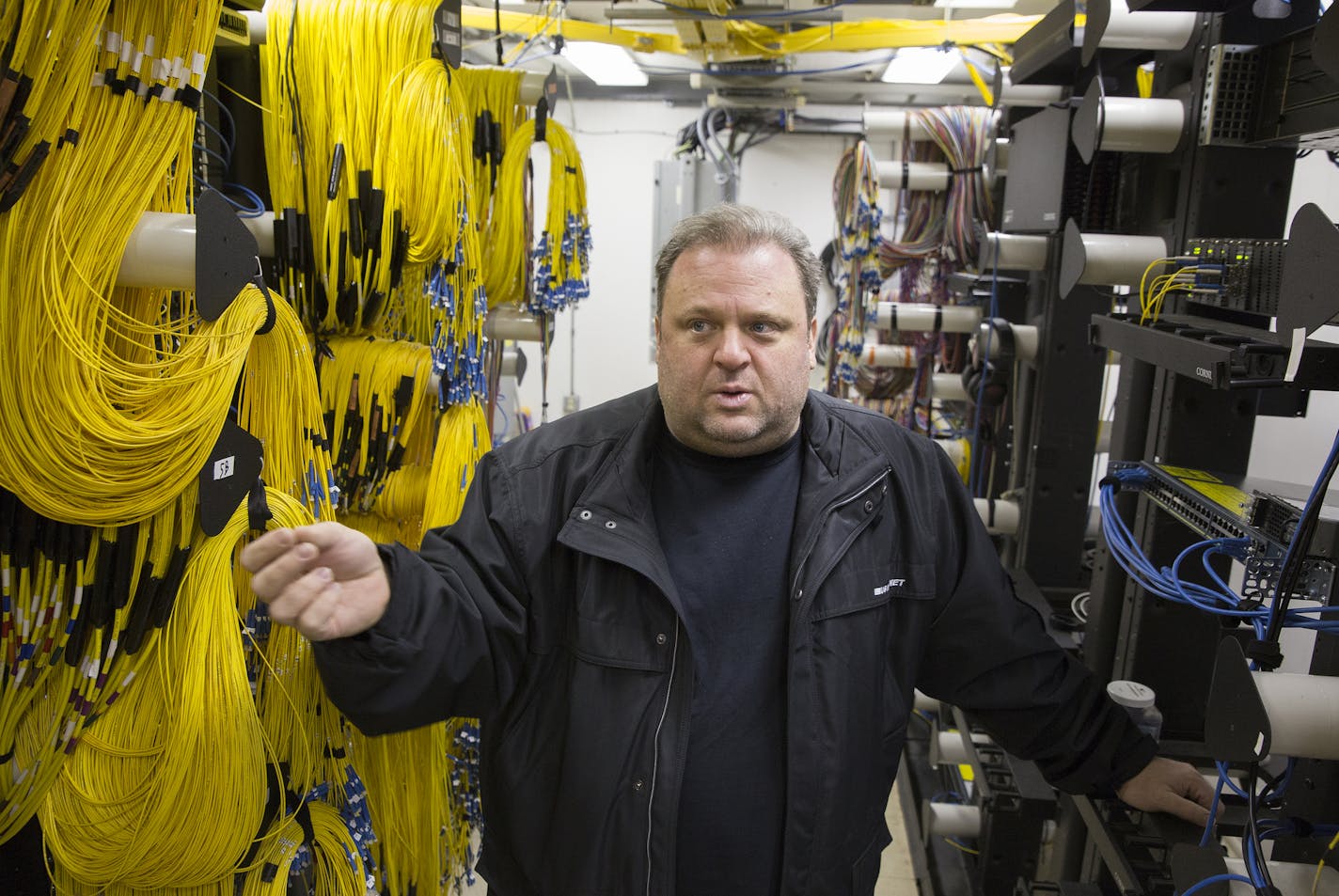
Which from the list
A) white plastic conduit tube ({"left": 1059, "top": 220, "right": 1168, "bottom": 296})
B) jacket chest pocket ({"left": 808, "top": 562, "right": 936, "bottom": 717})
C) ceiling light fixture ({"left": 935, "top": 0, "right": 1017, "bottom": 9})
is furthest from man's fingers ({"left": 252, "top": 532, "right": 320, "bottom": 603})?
ceiling light fixture ({"left": 935, "top": 0, "right": 1017, "bottom": 9})

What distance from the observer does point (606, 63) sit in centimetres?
560

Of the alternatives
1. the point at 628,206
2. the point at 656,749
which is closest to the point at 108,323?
the point at 656,749

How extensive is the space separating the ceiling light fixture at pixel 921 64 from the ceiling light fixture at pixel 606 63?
Result: 1.50 metres

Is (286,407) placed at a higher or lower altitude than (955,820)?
higher

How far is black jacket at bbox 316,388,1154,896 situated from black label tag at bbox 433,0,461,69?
929mm

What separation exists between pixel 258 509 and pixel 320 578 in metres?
0.30

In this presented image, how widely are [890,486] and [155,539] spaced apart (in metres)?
1.15

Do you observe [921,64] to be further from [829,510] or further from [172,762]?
[172,762]

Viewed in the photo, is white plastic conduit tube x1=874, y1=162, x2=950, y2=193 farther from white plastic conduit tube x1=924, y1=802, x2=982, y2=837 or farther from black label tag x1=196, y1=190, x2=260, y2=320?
black label tag x1=196, y1=190, x2=260, y2=320

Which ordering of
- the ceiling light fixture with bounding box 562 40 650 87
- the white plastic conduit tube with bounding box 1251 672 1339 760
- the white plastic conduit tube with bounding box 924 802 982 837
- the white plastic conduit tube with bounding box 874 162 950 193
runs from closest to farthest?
the white plastic conduit tube with bounding box 1251 672 1339 760
the white plastic conduit tube with bounding box 924 802 982 837
the white plastic conduit tube with bounding box 874 162 950 193
the ceiling light fixture with bounding box 562 40 650 87

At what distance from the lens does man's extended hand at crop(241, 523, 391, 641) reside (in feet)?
3.76

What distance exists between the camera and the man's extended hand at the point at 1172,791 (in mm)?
1548

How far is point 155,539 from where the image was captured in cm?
137

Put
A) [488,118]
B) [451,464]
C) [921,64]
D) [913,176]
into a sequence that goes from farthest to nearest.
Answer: [921,64]
[913,176]
[488,118]
[451,464]
